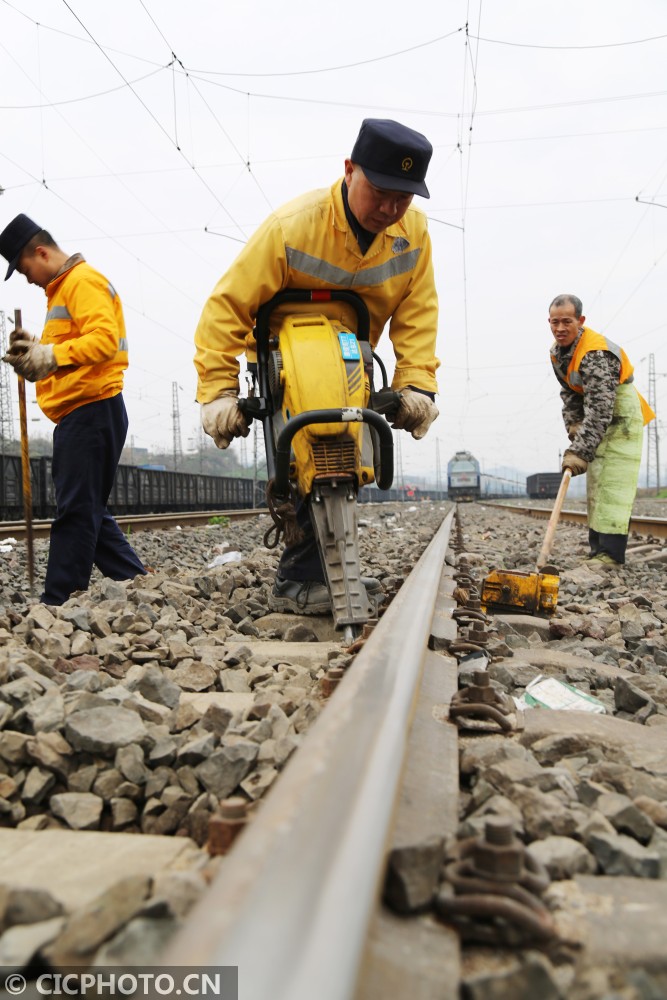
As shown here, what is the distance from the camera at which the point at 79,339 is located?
13.4ft

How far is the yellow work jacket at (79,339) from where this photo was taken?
13.5 ft

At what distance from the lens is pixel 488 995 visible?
0.79m

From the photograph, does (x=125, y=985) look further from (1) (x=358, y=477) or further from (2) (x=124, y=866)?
(1) (x=358, y=477)

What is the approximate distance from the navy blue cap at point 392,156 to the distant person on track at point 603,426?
3.32 metres

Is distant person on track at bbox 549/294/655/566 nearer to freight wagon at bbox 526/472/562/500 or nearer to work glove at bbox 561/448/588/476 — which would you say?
work glove at bbox 561/448/588/476

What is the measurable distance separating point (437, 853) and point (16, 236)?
4.12 meters

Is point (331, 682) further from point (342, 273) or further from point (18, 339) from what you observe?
point (18, 339)

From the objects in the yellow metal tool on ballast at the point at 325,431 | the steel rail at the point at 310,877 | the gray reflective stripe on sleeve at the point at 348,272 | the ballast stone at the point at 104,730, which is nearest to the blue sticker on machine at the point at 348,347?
the yellow metal tool on ballast at the point at 325,431

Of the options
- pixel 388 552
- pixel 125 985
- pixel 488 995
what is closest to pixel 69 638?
pixel 125 985

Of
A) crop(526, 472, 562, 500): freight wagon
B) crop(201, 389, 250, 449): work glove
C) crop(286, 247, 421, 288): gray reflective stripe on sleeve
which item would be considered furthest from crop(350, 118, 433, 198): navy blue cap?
crop(526, 472, 562, 500): freight wagon

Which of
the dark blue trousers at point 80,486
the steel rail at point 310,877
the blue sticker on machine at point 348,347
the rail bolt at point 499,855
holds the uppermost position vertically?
the blue sticker on machine at point 348,347

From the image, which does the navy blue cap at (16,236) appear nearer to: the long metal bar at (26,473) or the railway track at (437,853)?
the long metal bar at (26,473)

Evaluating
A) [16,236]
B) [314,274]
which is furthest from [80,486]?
[314,274]

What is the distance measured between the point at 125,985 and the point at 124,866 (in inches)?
12.6
